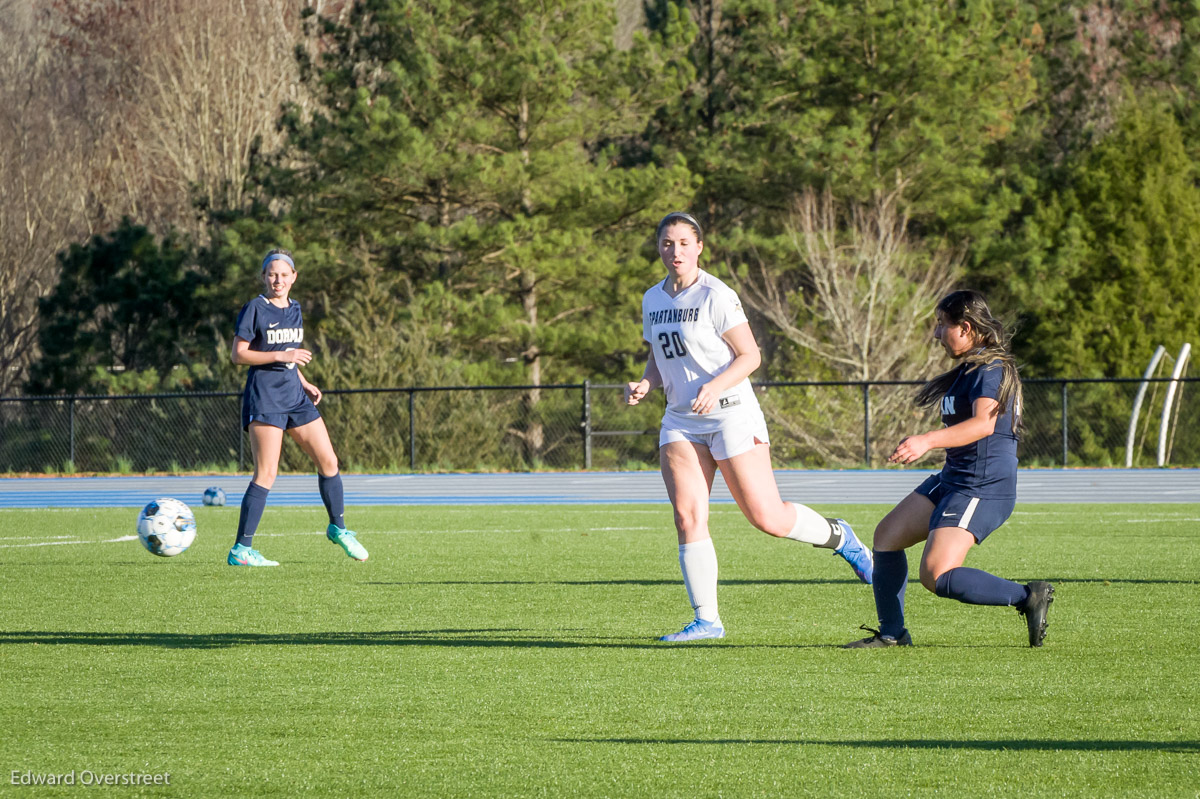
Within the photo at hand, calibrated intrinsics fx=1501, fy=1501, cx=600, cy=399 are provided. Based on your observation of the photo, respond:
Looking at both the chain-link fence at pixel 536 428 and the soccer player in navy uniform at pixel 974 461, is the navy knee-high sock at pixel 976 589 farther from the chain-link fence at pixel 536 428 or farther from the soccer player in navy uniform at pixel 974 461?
the chain-link fence at pixel 536 428

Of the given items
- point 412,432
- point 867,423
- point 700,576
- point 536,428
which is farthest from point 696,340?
point 536,428

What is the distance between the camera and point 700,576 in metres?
6.94

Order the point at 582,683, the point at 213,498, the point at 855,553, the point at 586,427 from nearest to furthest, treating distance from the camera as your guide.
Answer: the point at 582,683 < the point at 855,553 < the point at 213,498 < the point at 586,427

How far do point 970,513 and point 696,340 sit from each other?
57.4 inches

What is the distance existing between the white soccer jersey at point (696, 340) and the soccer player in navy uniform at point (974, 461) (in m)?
0.95

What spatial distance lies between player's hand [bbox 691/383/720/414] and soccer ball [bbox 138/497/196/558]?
547 centimetres

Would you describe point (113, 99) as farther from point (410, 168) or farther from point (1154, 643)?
point (1154, 643)

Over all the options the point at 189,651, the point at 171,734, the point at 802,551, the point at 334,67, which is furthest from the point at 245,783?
the point at 334,67

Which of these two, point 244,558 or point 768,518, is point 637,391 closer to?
point 768,518

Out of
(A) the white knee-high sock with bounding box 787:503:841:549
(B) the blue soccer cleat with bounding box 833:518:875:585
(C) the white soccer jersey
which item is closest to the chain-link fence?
(B) the blue soccer cleat with bounding box 833:518:875:585

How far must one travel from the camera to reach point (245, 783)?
165 inches

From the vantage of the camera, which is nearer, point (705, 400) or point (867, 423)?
point (705, 400)

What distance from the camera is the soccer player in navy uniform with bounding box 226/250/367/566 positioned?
10.5 meters

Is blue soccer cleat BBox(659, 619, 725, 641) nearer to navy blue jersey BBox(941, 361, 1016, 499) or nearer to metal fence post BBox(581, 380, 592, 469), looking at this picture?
navy blue jersey BBox(941, 361, 1016, 499)
